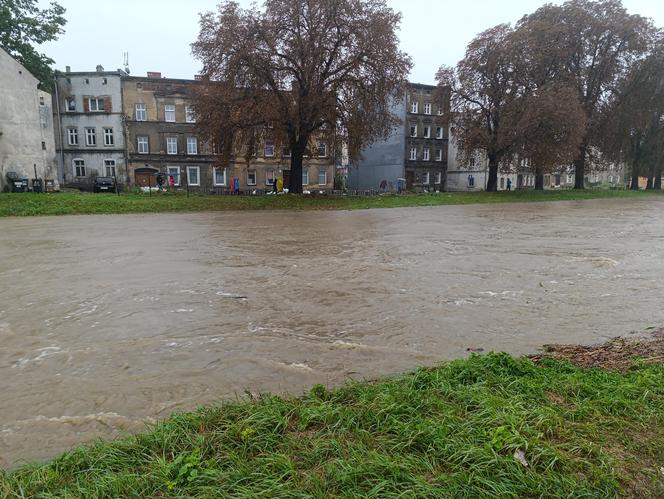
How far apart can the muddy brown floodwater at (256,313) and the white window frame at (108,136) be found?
3674cm

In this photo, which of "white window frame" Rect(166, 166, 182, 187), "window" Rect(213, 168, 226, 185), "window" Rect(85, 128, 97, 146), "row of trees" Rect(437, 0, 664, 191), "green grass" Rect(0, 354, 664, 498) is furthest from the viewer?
"window" Rect(213, 168, 226, 185)

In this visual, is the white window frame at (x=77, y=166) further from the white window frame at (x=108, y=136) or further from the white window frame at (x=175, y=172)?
the white window frame at (x=175, y=172)

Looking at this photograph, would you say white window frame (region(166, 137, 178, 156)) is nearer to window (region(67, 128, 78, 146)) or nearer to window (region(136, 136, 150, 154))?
window (region(136, 136, 150, 154))

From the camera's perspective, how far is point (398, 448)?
114 inches

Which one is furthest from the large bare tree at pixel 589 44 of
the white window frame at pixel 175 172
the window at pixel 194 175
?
the white window frame at pixel 175 172

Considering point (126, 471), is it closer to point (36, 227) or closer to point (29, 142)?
point (36, 227)

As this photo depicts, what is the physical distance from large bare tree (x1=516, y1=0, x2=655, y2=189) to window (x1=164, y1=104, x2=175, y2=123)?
3254 cm

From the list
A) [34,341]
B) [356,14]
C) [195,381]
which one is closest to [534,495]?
[195,381]

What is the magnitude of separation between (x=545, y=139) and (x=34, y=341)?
38815mm

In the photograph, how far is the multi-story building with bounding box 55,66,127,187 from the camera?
46.6 m

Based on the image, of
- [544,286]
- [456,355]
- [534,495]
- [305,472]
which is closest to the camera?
[534,495]

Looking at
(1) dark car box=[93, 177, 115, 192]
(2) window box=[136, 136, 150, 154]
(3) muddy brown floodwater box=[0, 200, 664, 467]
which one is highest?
(2) window box=[136, 136, 150, 154]

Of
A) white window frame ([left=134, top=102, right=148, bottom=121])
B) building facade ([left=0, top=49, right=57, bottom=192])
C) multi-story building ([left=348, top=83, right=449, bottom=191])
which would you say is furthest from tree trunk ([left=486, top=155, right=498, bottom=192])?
building facade ([left=0, top=49, right=57, bottom=192])

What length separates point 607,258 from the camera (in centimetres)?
1158
